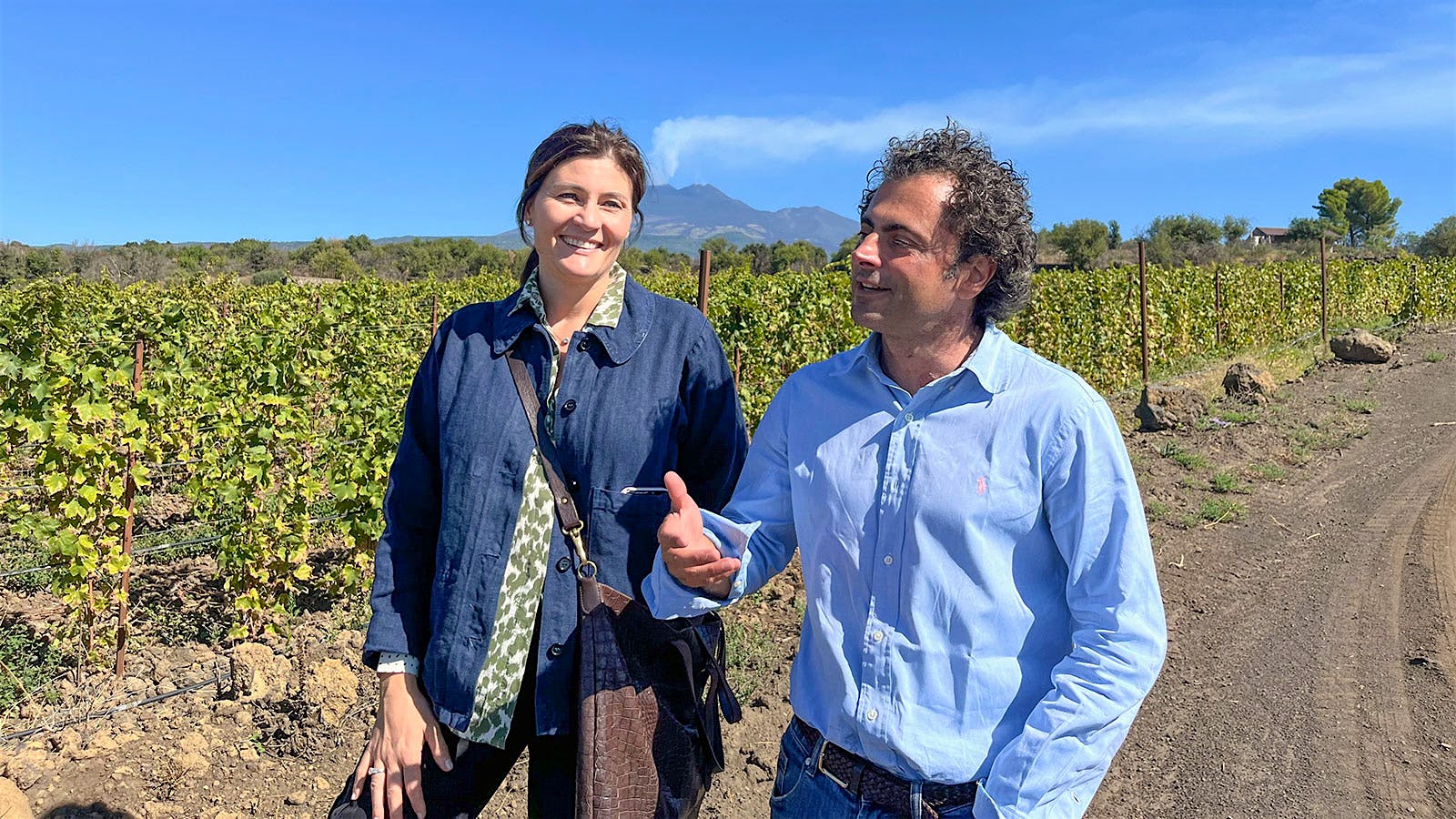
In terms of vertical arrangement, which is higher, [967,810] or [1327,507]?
[967,810]

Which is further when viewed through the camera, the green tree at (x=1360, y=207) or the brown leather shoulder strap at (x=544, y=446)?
the green tree at (x=1360, y=207)

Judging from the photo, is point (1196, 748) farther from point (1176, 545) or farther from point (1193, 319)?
point (1193, 319)

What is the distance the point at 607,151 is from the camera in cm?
185

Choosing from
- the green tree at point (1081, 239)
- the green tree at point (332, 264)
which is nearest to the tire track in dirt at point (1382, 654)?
the green tree at point (332, 264)

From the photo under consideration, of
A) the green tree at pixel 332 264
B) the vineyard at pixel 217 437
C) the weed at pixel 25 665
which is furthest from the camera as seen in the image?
the green tree at pixel 332 264

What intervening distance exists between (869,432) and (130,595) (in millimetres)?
5621

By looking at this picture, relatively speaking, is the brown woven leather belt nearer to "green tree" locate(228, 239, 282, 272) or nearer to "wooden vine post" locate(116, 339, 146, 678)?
"wooden vine post" locate(116, 339, 146, 678)

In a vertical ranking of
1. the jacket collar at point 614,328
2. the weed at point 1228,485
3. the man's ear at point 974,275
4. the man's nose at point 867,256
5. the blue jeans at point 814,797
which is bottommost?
the weed at point 1228,485

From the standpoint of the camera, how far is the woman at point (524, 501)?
5.96 feet

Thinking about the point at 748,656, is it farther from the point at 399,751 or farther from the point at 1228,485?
the point at 1228,485

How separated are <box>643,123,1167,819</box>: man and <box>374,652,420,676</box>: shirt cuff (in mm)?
563

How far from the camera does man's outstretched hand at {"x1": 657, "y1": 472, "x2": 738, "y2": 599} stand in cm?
154

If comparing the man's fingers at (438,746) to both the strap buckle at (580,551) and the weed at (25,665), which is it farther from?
the weed at (25,665)

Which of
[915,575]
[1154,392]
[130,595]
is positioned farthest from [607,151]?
[1154,392]
